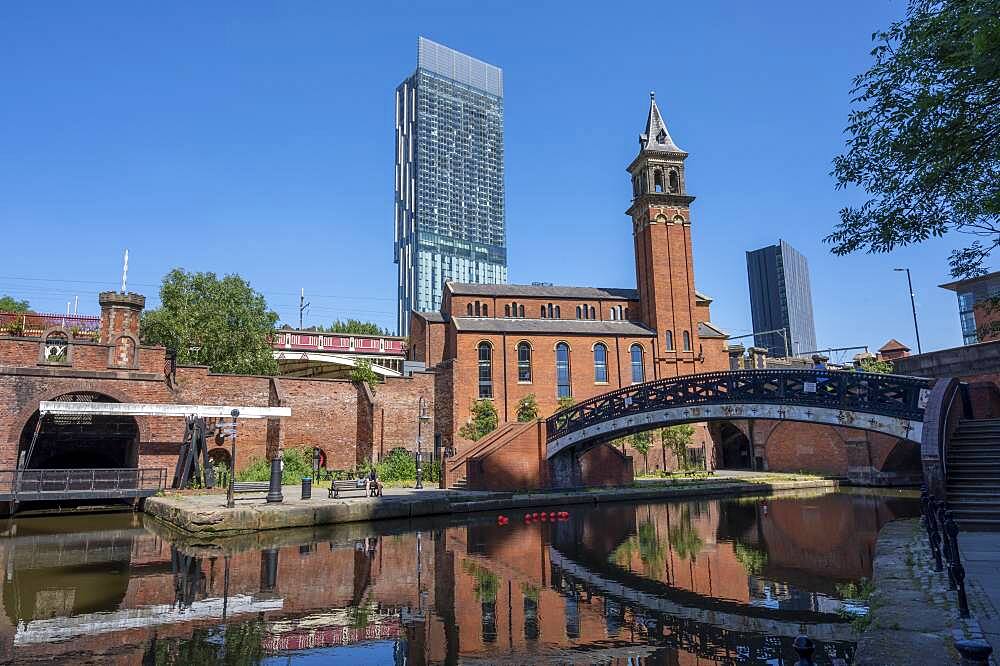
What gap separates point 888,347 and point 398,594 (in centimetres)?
4534

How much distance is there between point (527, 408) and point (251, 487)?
19.8 meters

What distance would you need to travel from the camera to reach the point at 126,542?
634 inches

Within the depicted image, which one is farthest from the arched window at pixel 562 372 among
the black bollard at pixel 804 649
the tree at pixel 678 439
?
the black bollard at pixel 804 649

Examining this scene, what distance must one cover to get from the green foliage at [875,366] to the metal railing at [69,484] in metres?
33.8

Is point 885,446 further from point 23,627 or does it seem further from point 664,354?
point 23,627

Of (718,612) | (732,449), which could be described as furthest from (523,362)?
(718,612)

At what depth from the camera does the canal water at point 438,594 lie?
7.70 meters

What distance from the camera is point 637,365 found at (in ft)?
146

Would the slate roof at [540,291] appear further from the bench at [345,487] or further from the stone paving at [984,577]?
the stone paving at [984,577]

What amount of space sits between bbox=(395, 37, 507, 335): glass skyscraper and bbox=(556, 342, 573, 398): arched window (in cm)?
12438

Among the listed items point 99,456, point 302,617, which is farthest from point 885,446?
point 99,456

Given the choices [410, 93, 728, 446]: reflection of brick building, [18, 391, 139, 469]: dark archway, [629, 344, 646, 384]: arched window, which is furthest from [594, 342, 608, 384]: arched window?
[18, 391, 139, 469]: dark archway

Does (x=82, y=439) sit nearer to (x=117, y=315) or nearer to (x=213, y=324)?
(x=117, y=315)

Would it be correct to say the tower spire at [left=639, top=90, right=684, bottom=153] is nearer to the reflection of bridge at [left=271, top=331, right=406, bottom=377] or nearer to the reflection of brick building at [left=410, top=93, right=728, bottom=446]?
the reflection of brick building at [left=410, top=93, right=728, bottom=446]
